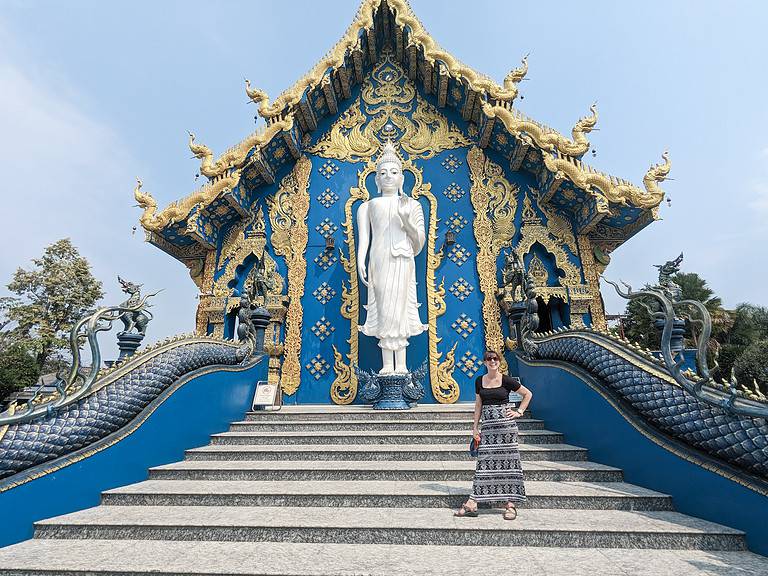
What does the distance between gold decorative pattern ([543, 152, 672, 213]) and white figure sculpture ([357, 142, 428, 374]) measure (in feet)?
8.10

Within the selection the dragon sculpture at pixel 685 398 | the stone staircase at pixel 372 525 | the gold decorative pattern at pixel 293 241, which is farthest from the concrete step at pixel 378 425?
the gold decorative pattern at pixel 293 241

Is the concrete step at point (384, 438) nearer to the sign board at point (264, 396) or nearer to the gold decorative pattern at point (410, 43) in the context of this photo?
the sign board at point (264, 396)

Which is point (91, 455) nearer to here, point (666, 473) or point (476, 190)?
point (666, 473)

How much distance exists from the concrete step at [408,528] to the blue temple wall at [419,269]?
4.13 meters

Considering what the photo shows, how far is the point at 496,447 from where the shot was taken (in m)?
3.18

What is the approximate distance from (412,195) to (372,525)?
6.44m

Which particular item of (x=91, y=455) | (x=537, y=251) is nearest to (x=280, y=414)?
(x=91, y=455)

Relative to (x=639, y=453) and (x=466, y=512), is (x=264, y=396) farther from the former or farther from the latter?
(x=639, y=453)

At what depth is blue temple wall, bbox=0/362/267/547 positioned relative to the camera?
3.11m

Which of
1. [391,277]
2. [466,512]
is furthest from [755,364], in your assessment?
[466,512]

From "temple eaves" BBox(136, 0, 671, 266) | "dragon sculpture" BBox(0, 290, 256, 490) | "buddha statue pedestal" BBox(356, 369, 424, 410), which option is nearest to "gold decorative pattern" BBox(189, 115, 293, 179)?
"temple eaves" BBox(136, 0, 671, 266)

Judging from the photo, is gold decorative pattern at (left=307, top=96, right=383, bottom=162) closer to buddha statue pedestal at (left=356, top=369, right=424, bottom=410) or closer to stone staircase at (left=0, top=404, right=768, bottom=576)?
buddha statue pedestal at (left=356, top=369, right=424, bottom=410)

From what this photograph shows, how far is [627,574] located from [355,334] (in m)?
5.67

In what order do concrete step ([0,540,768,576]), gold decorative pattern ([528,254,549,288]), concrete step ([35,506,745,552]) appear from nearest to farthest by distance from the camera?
concrete step ([0,540,768,576])
concrete step ([35,506,745,552])
gold decorative pattern ([528,254,549,288])
